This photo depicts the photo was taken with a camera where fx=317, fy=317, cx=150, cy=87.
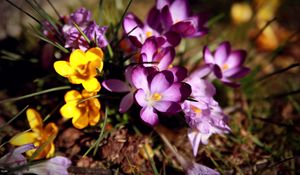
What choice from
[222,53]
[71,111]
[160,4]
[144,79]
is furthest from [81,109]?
[222,53]

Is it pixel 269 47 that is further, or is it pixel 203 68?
pixel 269 47

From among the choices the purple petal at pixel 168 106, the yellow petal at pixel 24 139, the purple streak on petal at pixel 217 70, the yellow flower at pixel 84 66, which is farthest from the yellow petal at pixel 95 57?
the purple streak on petal at pixel 217 70

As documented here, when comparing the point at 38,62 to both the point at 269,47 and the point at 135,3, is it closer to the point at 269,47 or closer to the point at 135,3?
the point at 135,3

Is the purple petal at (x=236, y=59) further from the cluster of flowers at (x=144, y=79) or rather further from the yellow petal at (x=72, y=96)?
the yellow petal at (x=72, y=96)

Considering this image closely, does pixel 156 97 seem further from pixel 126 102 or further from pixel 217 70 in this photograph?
pixel 217 70

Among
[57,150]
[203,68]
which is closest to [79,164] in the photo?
[57,150]

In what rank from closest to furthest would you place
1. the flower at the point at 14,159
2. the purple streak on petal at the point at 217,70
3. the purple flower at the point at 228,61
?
the flower at the point at 14,159, the purple streak on petal at the point at 217,70, the purple flower at the point at 228,61
